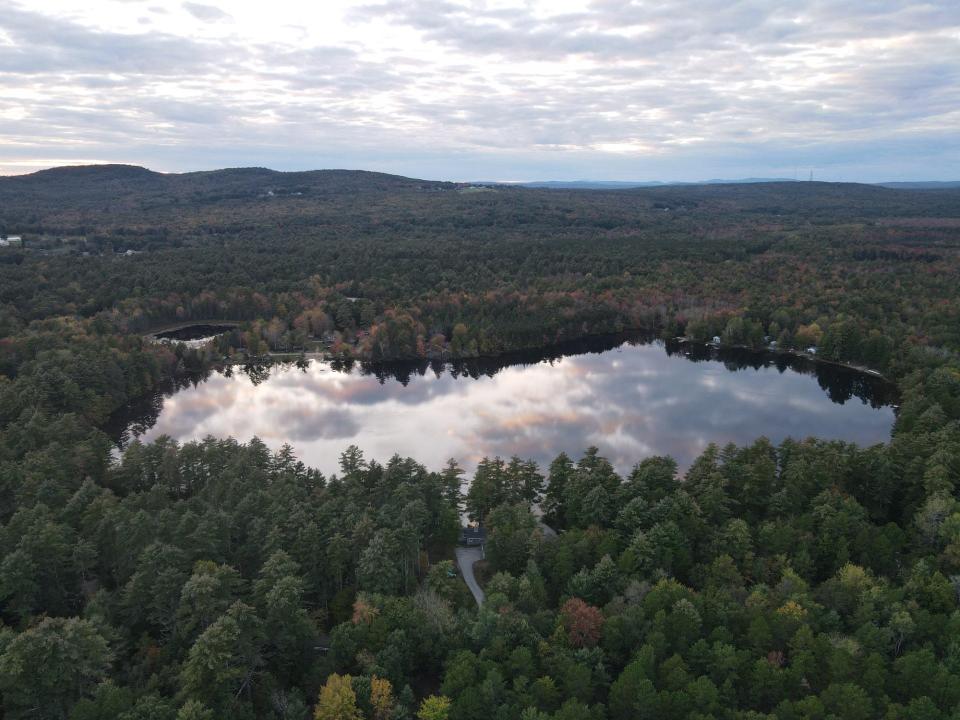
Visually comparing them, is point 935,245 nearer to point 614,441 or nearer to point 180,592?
point 614,441

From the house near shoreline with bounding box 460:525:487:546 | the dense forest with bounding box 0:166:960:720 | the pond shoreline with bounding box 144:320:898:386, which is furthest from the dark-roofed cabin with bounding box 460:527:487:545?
the pond shoreline with bounding box 144:320:898:386

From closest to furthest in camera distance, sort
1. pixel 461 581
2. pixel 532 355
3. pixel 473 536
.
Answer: pixel 461 581
pixel 473 536
pixel 532 355

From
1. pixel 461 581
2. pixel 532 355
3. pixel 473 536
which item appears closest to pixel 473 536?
pixel 473 536

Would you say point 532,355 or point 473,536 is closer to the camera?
point 473,536

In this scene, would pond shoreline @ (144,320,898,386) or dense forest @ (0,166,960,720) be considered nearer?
dense forest @ (0,166,960,720)

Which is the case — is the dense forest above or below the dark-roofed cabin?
above

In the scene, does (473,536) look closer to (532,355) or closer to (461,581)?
(461,581)

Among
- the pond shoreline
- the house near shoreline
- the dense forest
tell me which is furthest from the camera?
the pond shoreline

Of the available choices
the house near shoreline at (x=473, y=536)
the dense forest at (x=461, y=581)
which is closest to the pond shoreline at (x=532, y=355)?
the dense forest at (x=461, y=581)

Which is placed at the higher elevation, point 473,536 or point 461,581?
point 461,581

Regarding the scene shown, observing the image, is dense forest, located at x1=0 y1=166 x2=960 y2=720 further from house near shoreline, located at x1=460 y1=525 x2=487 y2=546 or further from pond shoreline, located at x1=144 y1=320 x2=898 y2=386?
pond shoreline, located at x1=144 y1=320 x2=898 y2=386

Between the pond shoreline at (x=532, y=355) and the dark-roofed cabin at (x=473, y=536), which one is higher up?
the pond shoreline at (x=532, y=355)

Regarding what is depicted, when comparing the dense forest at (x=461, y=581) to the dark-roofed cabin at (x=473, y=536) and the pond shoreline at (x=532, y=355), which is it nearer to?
the dark-roofed cabin at (x=473, y=536)
